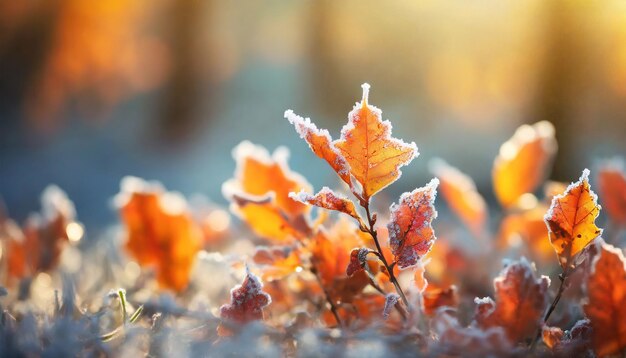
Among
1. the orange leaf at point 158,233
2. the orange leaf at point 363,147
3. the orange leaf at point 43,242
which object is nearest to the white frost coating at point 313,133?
the orange leaf at point 363,147

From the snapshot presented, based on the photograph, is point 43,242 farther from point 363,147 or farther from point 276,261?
point 363,147

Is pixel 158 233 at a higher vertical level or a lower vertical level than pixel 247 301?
higher

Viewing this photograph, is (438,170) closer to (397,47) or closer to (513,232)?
(513,232)

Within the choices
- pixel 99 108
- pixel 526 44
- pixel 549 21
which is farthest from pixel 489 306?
pixel 99 108

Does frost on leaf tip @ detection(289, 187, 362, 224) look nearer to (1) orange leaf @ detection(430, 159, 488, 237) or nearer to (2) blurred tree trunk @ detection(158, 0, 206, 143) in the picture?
(1) orange leaf @ detection(430, 159, 488, 237)

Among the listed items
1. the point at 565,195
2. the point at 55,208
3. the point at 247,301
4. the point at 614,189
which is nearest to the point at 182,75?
the point at 55,208

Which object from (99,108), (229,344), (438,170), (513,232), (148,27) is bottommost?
(229,344)

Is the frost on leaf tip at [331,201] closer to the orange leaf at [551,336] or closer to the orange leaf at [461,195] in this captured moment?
the orange leaf at [551,336]
